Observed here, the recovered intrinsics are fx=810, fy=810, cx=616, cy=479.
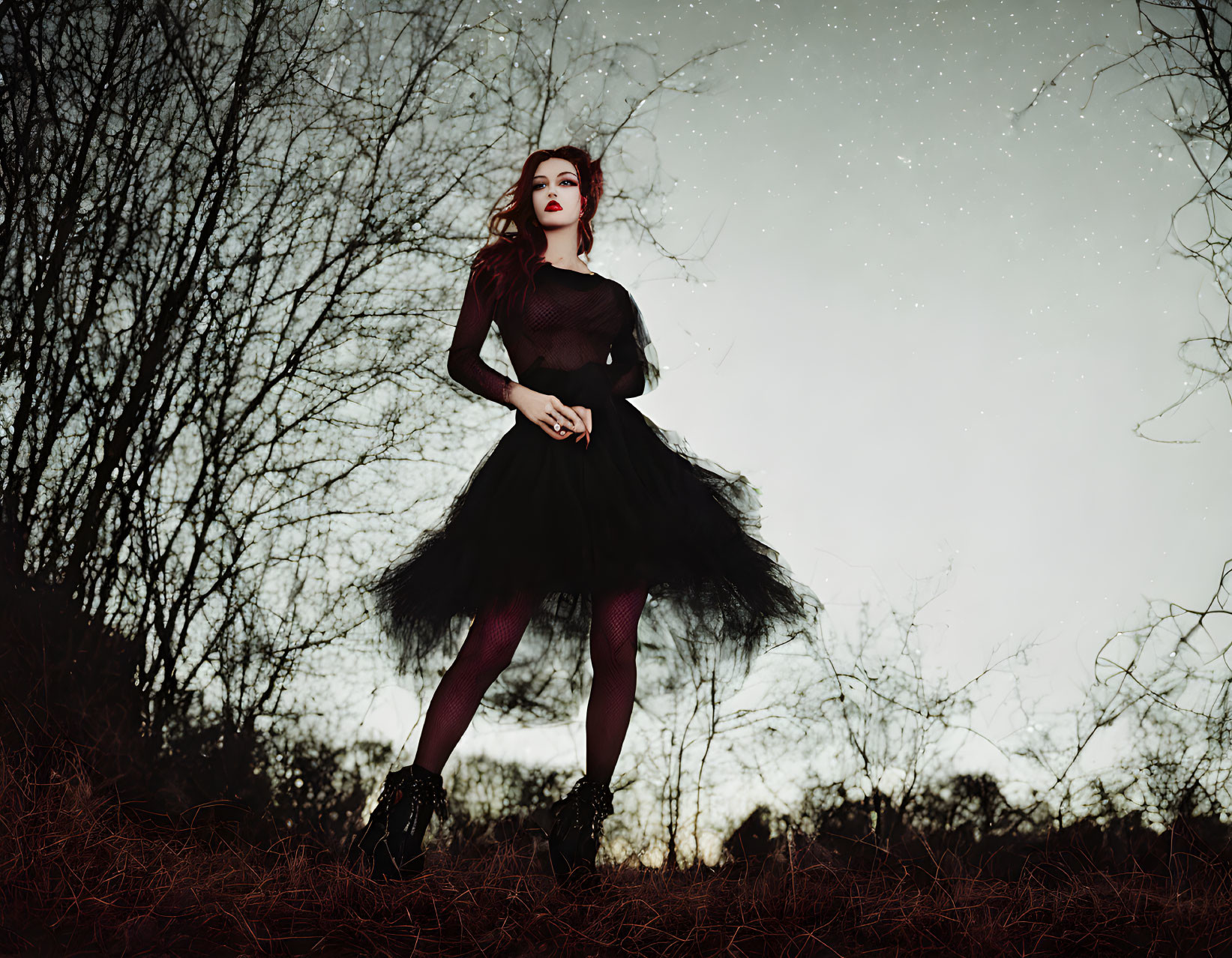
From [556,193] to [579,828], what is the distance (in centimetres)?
130

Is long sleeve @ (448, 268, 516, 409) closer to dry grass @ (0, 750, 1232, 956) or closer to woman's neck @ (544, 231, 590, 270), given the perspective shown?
woman's neck @ (544, 231, 590, 270)

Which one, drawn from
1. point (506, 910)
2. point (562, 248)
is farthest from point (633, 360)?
point (506, 910)

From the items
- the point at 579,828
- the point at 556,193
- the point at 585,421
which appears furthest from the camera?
the point at 556,193

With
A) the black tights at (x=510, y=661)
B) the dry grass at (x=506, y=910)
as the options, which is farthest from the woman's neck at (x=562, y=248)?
the dry grass at (x=506, y=910)

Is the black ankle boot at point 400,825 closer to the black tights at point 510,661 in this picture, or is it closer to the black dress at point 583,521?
the black tights at point 510,661

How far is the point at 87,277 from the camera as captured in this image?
205 cm

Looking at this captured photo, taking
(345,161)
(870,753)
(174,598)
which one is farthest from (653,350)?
(174,598)

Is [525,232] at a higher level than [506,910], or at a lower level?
higher

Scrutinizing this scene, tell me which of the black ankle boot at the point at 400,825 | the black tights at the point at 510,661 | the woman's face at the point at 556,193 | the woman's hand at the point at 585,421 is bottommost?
the black ankle boot at the point at 400,825

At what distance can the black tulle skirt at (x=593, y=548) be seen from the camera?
155cm

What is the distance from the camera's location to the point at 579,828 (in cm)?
153

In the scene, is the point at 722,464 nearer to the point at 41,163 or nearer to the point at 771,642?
the point at 771,642

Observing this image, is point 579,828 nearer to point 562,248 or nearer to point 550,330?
point 550,330

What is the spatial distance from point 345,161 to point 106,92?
0.63 metres
